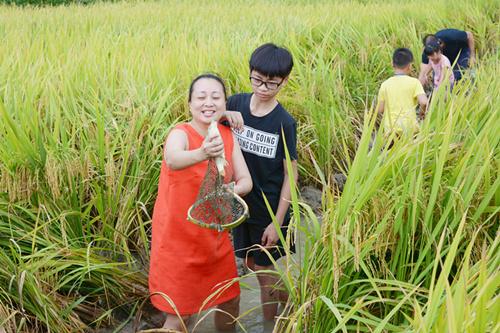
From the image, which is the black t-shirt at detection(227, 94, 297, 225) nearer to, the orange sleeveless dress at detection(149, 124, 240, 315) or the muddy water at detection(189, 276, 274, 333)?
the orange sleeveless dress at detection(149, 124, 240, 315)

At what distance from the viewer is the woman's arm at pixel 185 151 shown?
209 centimetres

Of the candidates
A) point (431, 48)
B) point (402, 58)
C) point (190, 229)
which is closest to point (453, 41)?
point (431, 48)

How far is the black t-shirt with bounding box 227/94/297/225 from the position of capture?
2.58 m

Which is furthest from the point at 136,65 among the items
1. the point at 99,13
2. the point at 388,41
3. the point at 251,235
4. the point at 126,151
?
the point at 99,13

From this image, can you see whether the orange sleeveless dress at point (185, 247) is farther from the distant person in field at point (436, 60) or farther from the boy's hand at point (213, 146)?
the distant person in field at point (436, 60)

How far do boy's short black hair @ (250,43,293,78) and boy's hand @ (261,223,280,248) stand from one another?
60cm

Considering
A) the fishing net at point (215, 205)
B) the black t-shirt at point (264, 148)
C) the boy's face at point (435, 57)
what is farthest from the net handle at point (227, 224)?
the boy's face at point (435, 57)

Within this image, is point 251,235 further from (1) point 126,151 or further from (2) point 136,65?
(2) point 136,65

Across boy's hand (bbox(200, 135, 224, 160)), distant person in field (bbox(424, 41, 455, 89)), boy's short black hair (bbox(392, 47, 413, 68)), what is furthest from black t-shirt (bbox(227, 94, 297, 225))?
distant person in field (bbox(424, 41, 455, 89))

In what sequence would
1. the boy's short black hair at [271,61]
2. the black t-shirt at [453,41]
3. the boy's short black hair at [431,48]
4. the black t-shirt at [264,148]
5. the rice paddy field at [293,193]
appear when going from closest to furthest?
1. the rice paddy field at [293,193]
2. the boy's short black hair at [271,61]
3. the black t-shirt at [264,148]
4. the boy's short black hair at [431,48]
5. the black t-shirt at [453,41]

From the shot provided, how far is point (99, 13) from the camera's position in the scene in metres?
8.41

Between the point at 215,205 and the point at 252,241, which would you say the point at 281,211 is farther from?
the point at 215,205

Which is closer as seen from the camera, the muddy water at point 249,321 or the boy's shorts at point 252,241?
the boy's shorts at point 252,241

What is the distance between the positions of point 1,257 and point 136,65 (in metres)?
2.19
